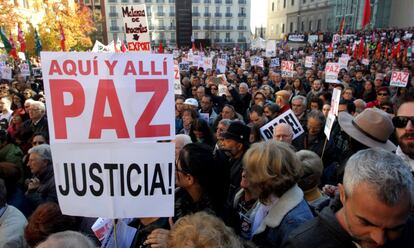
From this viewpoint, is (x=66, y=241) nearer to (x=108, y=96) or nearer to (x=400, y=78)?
(x=108, y=96)

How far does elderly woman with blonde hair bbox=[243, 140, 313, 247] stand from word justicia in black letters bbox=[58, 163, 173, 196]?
1.94 feet

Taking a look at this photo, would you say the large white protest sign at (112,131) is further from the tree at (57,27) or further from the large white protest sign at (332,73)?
the tree at (57,27)

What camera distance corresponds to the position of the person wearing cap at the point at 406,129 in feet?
9.02

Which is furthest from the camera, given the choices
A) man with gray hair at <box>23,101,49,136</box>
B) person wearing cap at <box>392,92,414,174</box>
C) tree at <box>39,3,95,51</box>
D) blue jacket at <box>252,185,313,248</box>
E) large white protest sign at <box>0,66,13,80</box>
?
tree at <box>39,3,95,51</box>

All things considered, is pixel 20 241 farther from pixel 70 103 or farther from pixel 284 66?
pixel 284 66

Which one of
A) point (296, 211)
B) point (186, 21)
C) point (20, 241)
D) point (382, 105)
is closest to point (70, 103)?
point (20, 241)

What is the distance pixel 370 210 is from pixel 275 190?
81cm

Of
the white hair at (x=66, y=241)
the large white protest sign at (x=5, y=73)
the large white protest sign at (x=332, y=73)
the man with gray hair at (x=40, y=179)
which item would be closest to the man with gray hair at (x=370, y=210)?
the white hair at (x=66, y=241)

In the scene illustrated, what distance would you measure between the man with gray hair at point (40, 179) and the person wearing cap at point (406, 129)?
3295 millimetres

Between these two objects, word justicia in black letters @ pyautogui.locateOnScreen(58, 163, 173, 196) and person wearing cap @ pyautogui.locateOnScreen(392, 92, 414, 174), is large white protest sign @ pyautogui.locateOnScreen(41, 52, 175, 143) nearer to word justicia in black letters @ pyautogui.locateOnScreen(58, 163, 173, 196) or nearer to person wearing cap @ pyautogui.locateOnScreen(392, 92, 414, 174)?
word justicia in black letters @ pyautogui.locateOnScreen(58, 163, 173, 196)

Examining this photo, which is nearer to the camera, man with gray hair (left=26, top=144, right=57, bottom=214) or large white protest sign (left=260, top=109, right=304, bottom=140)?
man with gray hair (left=26, top=144, right=57, bottom=214)

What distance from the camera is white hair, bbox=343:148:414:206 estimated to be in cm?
145

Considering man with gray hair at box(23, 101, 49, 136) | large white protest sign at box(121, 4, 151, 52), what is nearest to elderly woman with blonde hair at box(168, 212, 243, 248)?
man with gray hair at box(23, 101, 49, 136)

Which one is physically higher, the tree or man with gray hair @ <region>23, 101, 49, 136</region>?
the tree
